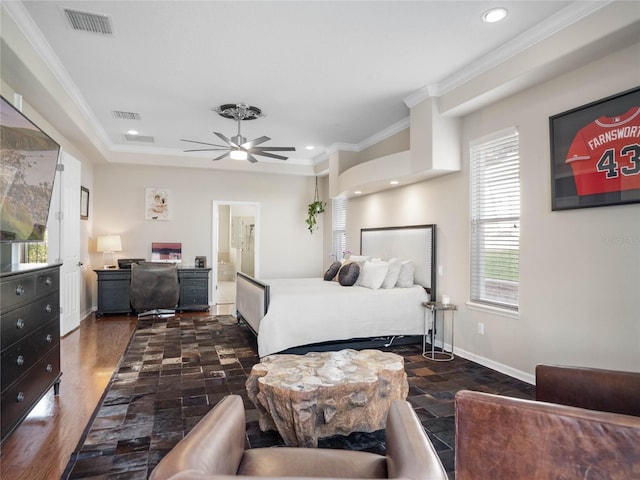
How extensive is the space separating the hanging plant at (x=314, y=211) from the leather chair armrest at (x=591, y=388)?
20.5 feet

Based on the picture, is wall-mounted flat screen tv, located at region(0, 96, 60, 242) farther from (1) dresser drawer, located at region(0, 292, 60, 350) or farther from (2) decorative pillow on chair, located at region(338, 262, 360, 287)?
(2) decorative pillow on chair, located at region(338, 262, 360, 287)

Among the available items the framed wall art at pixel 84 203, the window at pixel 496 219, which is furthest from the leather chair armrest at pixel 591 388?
the framed wall art at pixel 84 203

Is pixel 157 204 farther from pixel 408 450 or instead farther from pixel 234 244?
pixel 408 450

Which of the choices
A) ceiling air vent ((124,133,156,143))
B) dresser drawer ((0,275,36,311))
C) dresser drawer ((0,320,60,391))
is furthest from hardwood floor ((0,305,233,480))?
ceiling air vent ((124,133,156,143))

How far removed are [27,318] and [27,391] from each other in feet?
1.50

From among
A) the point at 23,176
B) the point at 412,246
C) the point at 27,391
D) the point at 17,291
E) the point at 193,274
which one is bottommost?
the point at 27,391

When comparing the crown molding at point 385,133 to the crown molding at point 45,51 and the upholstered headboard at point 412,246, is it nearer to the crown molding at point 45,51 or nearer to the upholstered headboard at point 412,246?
the upholstered headboard at point 412,246

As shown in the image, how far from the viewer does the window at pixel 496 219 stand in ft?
12.1

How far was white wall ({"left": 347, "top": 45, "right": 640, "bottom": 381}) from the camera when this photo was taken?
2715 millimetres

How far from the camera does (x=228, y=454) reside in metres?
1.32

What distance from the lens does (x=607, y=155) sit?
9.16 feet

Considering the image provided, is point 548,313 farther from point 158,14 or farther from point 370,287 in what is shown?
point 158,14

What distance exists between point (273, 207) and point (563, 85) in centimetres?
570

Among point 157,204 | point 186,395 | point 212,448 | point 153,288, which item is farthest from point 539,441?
point 157,204
